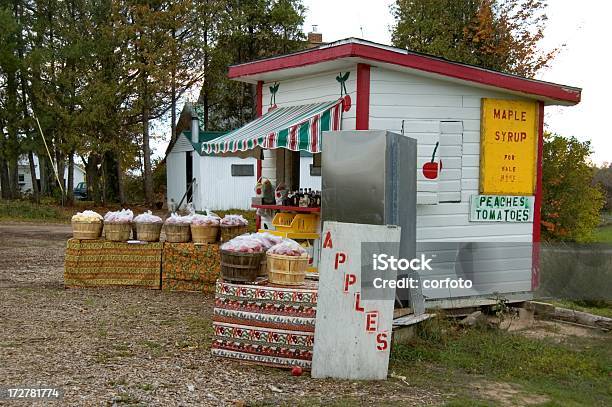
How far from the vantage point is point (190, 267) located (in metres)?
9.39

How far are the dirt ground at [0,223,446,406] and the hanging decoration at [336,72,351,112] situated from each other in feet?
10.0

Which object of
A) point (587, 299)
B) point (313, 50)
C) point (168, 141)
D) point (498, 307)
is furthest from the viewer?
point (168, 141)

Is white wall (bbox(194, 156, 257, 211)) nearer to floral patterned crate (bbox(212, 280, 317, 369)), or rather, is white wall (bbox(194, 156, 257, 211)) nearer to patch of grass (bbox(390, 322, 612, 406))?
patch of grass (bbox(390, 322, 612, 406))

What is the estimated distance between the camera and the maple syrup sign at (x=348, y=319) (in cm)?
553

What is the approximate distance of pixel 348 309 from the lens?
5.53 m

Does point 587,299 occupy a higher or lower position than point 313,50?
lower

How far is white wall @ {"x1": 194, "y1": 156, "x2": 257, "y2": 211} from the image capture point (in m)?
26.7

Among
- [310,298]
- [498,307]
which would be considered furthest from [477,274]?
[310,298]

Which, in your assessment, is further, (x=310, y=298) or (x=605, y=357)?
(x=605, y=357)

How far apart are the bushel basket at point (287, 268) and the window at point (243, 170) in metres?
21.4

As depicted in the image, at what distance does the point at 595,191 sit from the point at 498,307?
9.96 m

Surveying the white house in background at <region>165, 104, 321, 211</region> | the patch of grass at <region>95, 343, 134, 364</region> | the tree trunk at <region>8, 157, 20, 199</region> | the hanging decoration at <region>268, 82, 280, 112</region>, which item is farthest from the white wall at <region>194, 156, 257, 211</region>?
the patch of grass at <region>95, 343, 134, 364</region>

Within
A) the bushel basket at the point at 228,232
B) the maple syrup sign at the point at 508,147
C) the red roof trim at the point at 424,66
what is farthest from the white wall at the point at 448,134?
the bushel basket at the point at 228,232

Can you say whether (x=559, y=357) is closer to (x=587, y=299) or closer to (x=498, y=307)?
(x=498, y=307)
